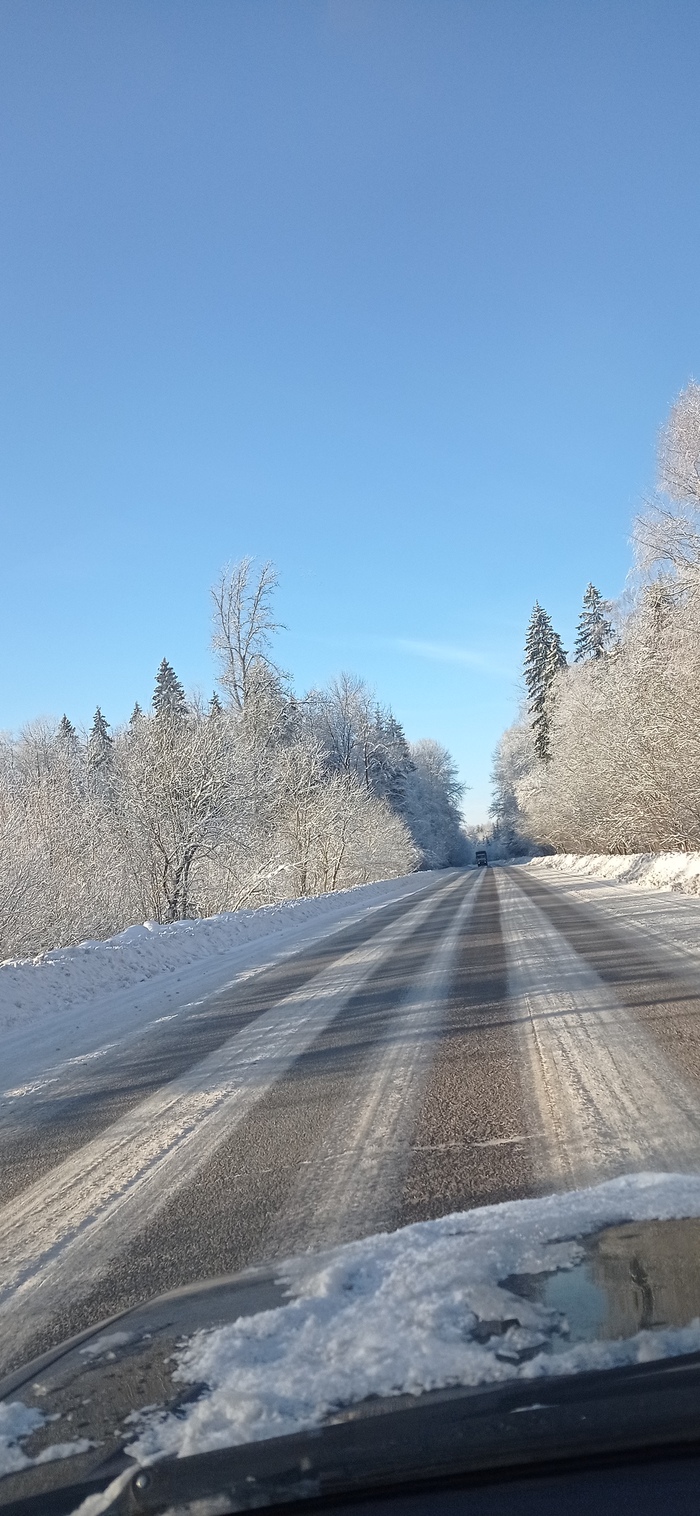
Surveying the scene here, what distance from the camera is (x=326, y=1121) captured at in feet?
16.2

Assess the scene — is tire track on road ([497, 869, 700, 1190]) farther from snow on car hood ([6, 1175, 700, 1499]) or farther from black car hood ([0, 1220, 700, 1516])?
black car hood ([0, 1220, 700, 1516])

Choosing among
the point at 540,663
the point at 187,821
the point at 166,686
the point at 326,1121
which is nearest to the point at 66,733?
the point at 166,686

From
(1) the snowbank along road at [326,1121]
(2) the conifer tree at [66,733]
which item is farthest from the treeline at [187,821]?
(2) the conifer tree at [66,733]

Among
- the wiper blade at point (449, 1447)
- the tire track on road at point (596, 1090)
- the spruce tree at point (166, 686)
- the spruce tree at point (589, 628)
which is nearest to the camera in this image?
the wiper blade at point (449, 1447)

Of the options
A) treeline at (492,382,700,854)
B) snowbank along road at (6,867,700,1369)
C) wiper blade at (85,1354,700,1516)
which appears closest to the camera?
wiper blade at (85,1354,700,1516)

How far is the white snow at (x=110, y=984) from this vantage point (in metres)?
8.07

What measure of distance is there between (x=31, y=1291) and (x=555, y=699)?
4941 cm

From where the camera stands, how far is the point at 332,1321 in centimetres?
228

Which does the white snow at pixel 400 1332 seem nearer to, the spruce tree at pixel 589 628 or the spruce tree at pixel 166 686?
the spruce tree at pixel 166 686

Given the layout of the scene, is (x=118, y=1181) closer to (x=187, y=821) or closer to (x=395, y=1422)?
(x=395, y=1422)

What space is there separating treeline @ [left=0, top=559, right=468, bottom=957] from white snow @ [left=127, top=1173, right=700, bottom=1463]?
1432cm

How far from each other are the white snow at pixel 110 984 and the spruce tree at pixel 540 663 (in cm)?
3956

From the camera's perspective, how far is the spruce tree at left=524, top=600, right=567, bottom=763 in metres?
56.5

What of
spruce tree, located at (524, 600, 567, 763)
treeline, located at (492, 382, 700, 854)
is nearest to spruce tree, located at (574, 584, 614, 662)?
spruce tree, located at (524, 600, 567, 763)
